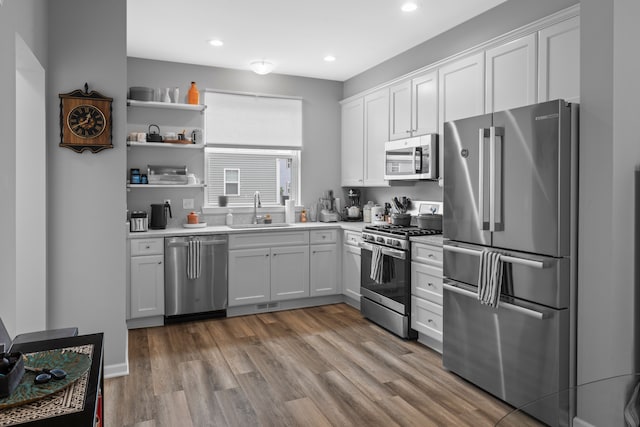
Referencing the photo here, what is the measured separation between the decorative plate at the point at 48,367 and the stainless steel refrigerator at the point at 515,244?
224 centimetres

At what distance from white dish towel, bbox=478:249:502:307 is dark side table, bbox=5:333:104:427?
2149mm

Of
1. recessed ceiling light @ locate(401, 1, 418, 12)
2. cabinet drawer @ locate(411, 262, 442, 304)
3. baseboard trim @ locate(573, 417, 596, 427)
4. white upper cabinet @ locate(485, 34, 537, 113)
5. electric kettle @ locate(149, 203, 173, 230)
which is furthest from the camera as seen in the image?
electric kettle @ locate(149, 203, 173, 230)

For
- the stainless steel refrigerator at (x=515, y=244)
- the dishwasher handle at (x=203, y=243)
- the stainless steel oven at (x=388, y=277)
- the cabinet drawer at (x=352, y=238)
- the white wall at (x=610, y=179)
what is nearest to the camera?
the white wall at (x=610, y=179)

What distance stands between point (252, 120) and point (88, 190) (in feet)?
8.27

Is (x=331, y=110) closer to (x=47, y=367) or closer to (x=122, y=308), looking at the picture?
(x=122, y=308)

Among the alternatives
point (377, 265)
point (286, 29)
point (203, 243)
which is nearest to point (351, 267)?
point (377, 265)

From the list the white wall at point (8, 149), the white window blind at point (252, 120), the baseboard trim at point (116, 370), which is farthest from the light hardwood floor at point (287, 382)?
the white window blind at point (252, 120)

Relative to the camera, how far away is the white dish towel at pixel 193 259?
4.32 m

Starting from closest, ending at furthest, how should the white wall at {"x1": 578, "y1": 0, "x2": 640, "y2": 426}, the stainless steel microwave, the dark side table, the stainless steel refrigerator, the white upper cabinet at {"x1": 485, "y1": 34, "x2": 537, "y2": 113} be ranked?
the dark side table, the white wall at {"x1": 578, "y1": 0, "x2": 640, "y2": 426}, the stainless steel refrigerator, the white upper cabinet at {"x1": 485, "y1": 34, "x2": 537, "y2": 113}, the stainless steel microwave

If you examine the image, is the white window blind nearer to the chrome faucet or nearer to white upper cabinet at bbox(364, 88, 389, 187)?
the chrome faucet

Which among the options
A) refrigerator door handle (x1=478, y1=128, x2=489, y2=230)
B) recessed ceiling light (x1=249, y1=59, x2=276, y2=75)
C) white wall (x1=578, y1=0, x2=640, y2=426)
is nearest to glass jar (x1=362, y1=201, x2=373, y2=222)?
recessed ceiling light (x1=249, y1=59, x2=276, y2=75)

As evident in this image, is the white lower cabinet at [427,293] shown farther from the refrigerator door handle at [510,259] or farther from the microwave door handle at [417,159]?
the microwave door handle at [417,159]

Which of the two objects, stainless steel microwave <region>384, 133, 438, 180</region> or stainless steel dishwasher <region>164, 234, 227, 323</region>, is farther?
stainless steel dishwasher <region>164, 234, 227, 323</region>

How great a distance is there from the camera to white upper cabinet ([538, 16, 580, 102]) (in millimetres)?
2803
